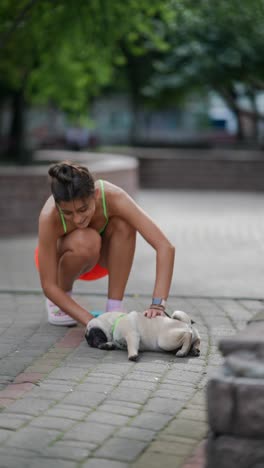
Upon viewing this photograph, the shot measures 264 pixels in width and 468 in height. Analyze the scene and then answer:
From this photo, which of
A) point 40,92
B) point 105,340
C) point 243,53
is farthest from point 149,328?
point 243,53

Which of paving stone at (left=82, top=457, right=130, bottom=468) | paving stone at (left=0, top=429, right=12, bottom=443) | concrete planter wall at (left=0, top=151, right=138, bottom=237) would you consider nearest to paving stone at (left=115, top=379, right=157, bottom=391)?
paving stone at (left=0, top=429, right=12, bottom=443)

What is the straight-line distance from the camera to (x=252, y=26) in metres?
19.9

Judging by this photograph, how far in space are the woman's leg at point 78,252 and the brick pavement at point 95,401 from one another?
15.0 inches

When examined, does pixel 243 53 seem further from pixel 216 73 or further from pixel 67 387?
pixel 67 387

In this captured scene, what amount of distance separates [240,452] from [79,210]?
247 cm

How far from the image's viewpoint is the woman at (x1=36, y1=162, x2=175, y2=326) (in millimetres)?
5824

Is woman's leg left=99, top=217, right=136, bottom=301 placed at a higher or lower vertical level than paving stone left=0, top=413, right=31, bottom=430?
higher

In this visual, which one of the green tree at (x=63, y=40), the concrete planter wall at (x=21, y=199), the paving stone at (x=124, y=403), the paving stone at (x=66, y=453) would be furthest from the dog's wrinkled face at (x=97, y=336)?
the green tree at (x=63, y=40)

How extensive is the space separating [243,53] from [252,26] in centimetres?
192

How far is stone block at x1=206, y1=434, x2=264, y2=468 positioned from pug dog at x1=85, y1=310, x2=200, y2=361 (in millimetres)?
1994

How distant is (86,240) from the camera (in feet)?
21.0

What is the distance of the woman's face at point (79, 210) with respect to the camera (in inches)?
229

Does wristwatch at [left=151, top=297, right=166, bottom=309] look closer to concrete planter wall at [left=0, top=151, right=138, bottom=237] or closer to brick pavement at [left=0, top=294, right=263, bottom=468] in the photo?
brick pavement at [left=0, top=294, right=263, bottom=468]

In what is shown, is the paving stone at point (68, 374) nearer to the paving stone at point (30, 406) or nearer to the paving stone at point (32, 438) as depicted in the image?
the paving stone at point (30, 406)
